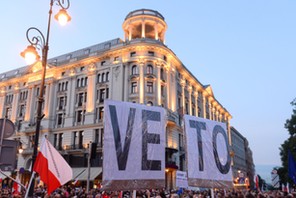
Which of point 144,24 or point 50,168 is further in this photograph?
point 144,24

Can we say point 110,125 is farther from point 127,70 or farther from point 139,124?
point 127,70

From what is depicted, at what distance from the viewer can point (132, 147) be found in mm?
8180

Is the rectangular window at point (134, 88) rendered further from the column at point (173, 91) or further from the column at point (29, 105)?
the column at point (29, 105)

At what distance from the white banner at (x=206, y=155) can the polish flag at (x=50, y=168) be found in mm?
3639

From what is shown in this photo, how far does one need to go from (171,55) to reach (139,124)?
34978 mm

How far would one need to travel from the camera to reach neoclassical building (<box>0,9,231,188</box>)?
39.8 metres

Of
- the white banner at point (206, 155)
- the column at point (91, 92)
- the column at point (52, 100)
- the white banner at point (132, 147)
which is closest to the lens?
the white banner at point (132, 147)

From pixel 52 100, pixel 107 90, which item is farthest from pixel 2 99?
pixel 107 90

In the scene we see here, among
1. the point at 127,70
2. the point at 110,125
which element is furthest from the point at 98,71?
the point at 110,125

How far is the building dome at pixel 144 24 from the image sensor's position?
41.7 meters

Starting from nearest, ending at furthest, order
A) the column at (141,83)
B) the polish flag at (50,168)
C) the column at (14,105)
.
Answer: the polish flag at (50,168)
the column at (141,83)
the column at (14,105)

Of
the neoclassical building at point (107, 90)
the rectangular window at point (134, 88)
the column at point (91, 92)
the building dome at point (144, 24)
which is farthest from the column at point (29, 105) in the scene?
the rectangular window at point (134, 88)

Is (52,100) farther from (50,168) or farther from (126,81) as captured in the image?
(50,168)

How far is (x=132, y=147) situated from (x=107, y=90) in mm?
34412
